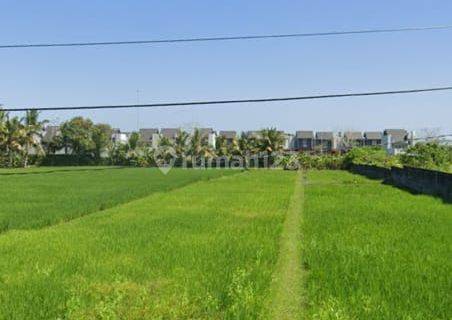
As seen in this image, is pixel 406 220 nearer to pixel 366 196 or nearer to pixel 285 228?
pixel 285 228

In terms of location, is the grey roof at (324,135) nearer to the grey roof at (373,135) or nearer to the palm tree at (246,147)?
the grey roof at (373,135)

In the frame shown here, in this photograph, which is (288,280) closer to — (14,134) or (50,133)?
(14,134)

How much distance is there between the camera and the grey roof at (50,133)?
241 feet

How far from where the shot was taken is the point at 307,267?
26.7ft

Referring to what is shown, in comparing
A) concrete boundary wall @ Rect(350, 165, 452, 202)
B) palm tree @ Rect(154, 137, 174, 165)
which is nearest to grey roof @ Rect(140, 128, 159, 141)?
palm tree @ Rect(154, 137, 174, 165)

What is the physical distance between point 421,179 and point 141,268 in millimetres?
17518

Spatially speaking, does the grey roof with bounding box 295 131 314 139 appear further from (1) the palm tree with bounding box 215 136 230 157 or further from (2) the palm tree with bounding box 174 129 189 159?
(2) the palm tree with bounding box 174 129 189 159

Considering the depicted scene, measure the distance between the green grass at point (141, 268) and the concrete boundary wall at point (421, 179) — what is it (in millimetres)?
7756

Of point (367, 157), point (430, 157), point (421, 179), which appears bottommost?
point (421, 179)

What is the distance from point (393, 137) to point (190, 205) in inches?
3628

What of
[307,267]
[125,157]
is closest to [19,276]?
[307,267]

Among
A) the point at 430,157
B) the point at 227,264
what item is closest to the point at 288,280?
the point at 227,264

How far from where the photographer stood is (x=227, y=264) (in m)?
8.15

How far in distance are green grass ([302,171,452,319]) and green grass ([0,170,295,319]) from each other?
0.72 m
